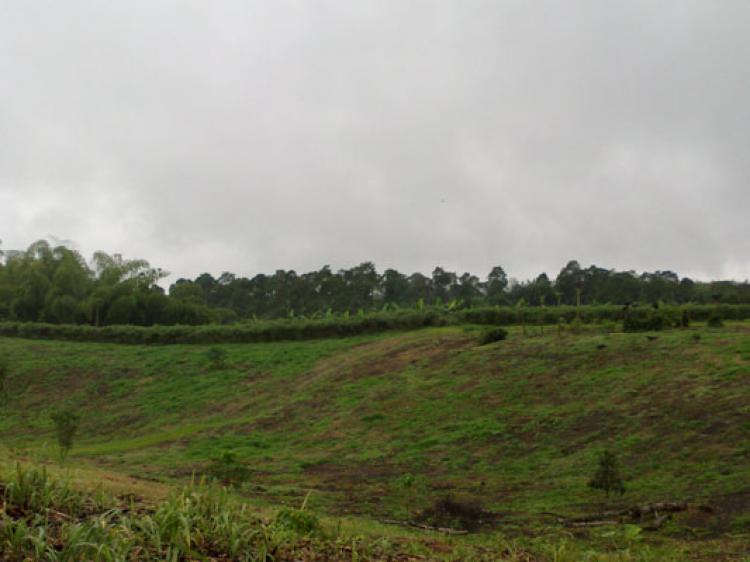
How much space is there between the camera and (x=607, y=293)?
5053 centimetres

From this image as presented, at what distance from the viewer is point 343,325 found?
35.4 metres

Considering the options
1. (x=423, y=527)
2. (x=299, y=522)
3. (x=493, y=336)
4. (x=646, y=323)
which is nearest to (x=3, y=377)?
(x=423, y=527)

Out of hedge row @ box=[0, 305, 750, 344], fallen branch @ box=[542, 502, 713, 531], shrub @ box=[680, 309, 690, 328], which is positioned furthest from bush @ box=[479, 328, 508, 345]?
fallen branch @ box=[542, 502, 713, 531]

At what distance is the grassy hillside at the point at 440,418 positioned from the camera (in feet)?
40.8

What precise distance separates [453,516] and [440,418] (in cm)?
883

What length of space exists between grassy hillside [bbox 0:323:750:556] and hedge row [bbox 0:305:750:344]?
7.78ft

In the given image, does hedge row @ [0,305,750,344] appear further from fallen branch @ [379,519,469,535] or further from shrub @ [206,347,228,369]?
fallen branch @ [379,519,469,535]

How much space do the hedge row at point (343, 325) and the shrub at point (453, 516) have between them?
1727 centimetres

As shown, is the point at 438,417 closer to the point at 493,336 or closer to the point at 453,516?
the point at 493,336

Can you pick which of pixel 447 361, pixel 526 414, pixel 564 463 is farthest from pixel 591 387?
pixel 447 361

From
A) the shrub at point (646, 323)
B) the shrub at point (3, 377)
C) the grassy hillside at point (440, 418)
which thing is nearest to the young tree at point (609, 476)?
the grassy hillside at point (440, 418)

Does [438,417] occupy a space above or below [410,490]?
above

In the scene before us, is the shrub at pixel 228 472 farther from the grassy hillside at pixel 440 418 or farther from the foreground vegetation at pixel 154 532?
the foreground vegetation at pixel 154 532

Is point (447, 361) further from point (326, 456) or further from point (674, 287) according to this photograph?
point (674, 287)
